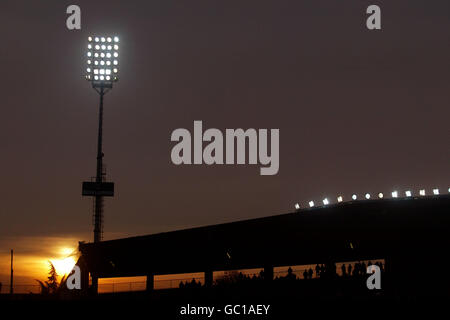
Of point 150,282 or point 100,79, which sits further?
point 100,79

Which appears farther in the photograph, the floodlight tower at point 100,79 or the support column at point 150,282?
the floodlight tower at point 100,79

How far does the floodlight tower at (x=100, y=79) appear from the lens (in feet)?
218

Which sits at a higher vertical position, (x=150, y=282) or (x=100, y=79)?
(x=100, y=79)

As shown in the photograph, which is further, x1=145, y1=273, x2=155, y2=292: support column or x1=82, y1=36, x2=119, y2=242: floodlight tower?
x1=82, y1=36, x2=119, y2=242: floodlight tower

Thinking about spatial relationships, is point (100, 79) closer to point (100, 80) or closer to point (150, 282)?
point (100, 80)

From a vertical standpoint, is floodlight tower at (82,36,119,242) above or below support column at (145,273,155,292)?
above

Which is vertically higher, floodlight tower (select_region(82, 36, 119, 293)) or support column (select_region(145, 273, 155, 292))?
floodlight tower (select_region(82, 36, 119, 293))

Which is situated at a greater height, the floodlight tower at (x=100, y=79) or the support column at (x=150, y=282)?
the floodlight tower at (x=100, y=79)

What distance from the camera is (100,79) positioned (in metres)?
69.0

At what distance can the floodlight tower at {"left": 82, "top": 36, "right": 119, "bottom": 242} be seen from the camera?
66500 mm

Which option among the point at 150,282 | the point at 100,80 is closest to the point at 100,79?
the point at 100,80
